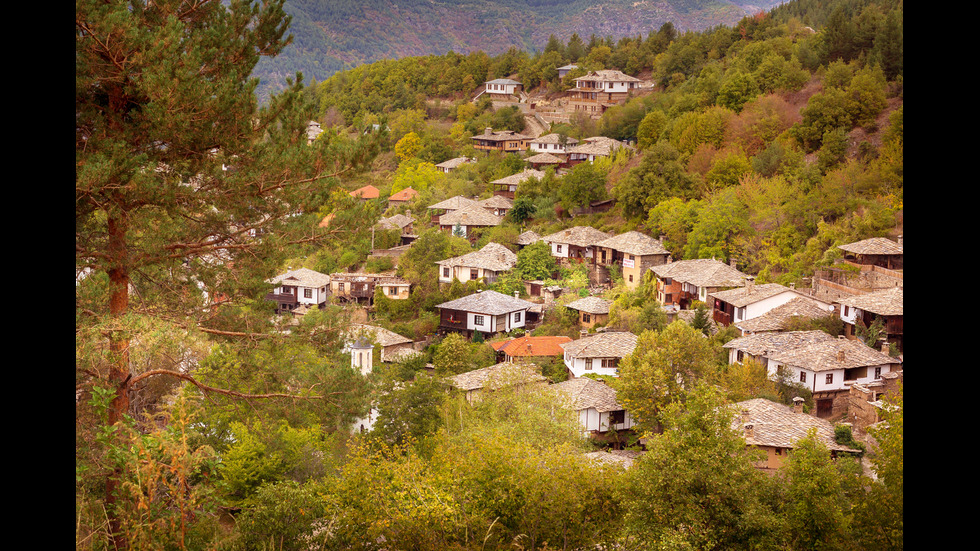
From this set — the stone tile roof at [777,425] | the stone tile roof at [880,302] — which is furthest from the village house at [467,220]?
the stone tile roof at [777,425]

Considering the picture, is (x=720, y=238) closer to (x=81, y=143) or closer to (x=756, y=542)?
(x=756, y=542)

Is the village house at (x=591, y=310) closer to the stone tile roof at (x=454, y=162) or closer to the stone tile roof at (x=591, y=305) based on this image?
the stone tile roof at (x=591, y=305)

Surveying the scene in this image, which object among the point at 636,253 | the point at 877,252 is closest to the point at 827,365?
the point at 877,252

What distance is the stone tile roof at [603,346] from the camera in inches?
822

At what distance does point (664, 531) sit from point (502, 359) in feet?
50.0

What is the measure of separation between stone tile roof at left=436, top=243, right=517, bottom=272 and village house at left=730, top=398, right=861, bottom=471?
15127 mm

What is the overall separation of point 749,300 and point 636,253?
261 inches

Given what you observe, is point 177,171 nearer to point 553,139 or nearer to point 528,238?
point 528,238

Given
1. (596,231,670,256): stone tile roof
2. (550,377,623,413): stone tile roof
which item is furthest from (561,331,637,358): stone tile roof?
(596,231,670,256): stone tile roof

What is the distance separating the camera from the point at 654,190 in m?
29.3

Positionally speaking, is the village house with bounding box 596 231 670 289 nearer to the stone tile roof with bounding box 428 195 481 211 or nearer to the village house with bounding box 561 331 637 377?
the village house with bounding box 561 331 637 377

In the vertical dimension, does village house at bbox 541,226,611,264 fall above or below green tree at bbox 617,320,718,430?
above

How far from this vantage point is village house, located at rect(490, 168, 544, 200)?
3875 centimetres
